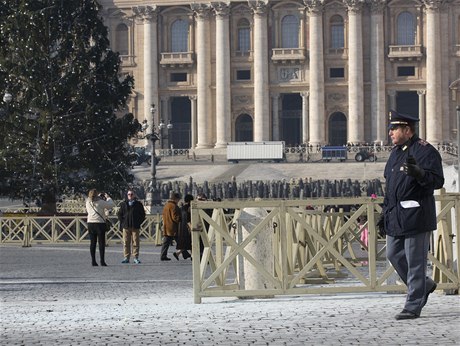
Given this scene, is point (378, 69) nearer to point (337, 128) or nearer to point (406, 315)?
point (337, 128)

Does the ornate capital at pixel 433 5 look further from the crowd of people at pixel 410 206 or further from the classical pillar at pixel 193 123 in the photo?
the crowd of people at pixel 410 206

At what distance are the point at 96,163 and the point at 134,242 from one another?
18747mm

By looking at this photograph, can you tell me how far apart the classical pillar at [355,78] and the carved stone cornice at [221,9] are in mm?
9611

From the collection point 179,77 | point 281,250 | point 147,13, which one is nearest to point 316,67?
point 179,77

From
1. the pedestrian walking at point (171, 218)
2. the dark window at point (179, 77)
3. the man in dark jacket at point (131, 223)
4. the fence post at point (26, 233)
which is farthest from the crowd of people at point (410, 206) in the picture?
the dark window at point (179, 77)

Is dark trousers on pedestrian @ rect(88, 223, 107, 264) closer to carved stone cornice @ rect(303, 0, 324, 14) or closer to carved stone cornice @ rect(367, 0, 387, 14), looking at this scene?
carved stone cornice @ rect(367, 0, 387, 14)

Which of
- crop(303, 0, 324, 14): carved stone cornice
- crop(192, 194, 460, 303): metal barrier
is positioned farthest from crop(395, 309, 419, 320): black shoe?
crop(303, 0, 324, 14): carved stone cornice

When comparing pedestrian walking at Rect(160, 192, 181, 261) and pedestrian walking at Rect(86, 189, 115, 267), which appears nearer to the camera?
pedestrian walking at Rect(86, 189, 115, 267)

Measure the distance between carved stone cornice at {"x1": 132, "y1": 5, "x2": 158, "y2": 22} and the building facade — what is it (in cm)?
7

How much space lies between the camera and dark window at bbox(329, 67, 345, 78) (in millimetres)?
120688

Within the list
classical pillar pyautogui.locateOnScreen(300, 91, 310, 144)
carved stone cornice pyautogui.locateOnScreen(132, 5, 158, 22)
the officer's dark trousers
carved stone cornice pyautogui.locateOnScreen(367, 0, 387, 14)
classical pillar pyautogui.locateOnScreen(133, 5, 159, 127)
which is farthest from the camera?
carved stone cornice pyautogui.locateOnScreen(132, 5, 158, 22)

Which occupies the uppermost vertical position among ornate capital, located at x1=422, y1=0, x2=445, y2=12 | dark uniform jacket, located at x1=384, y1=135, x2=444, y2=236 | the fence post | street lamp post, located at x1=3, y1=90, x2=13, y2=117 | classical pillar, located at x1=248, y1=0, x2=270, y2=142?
ornate capital, located at x1=422, y1=0, x2=445, y2=12

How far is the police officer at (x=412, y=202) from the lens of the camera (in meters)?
16.6

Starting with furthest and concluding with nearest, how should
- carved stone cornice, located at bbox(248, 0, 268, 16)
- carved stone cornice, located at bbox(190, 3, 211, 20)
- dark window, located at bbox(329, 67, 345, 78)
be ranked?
carved stone cornice, located at bbox(190, 3, 211, 20), carved stone cornice, located at bbox(248, 0, 268, 16), dark window, located at bbox(329, 67, 345, 78)
